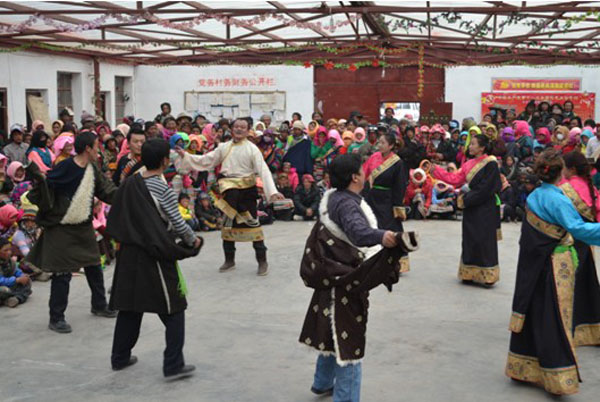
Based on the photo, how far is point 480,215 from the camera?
24.3 ft

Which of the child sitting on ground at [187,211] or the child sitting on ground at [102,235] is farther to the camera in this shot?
the child sitting on ground at [187,211]

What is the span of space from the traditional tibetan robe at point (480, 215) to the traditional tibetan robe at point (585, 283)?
6.12 ft

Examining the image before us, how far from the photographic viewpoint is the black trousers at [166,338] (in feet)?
15.6

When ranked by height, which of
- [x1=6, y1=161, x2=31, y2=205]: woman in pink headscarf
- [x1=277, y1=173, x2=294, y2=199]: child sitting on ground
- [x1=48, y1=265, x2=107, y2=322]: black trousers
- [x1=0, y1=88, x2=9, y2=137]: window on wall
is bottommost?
[x1=48, y1=265, x2=107, y2=322]: black trousers

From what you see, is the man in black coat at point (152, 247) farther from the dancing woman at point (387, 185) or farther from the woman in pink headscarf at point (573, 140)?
the woman in pink headscarf at point (573, 140)

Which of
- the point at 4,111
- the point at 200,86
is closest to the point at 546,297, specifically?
the point at 4,111

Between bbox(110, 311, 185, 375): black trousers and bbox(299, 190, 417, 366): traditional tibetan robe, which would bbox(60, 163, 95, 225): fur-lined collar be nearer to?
bbox(110, 311, 185, 375): black trousers

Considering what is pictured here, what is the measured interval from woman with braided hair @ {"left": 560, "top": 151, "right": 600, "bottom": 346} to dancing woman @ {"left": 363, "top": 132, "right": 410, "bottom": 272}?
8.36ft

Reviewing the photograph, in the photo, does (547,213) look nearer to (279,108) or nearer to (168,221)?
(168,221)

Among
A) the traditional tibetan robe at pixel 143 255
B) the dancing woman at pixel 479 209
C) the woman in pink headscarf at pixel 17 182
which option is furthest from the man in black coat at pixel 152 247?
the woman in pink headscarf at pixel 17 182

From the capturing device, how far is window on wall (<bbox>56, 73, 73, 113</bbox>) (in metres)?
16.3

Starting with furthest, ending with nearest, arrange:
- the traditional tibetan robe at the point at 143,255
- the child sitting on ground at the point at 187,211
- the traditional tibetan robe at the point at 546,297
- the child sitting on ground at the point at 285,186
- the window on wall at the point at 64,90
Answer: the window on wall at the point at 64,90, the child sitting on ground at the point at 285,186, the child sitting on ground at the point at 187,211, the traditional tibetan robe at the point at 143,255, the traditional tibetan robe at the point at 546,297

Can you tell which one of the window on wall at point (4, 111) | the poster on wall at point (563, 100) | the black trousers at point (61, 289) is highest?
the poster on wall at point (563, 100)

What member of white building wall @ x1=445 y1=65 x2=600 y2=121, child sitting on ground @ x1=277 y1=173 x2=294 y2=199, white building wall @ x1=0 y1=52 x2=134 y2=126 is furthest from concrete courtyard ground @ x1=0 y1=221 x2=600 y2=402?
white building wall @ x1=445 y1=65 x2=600 y2=121
